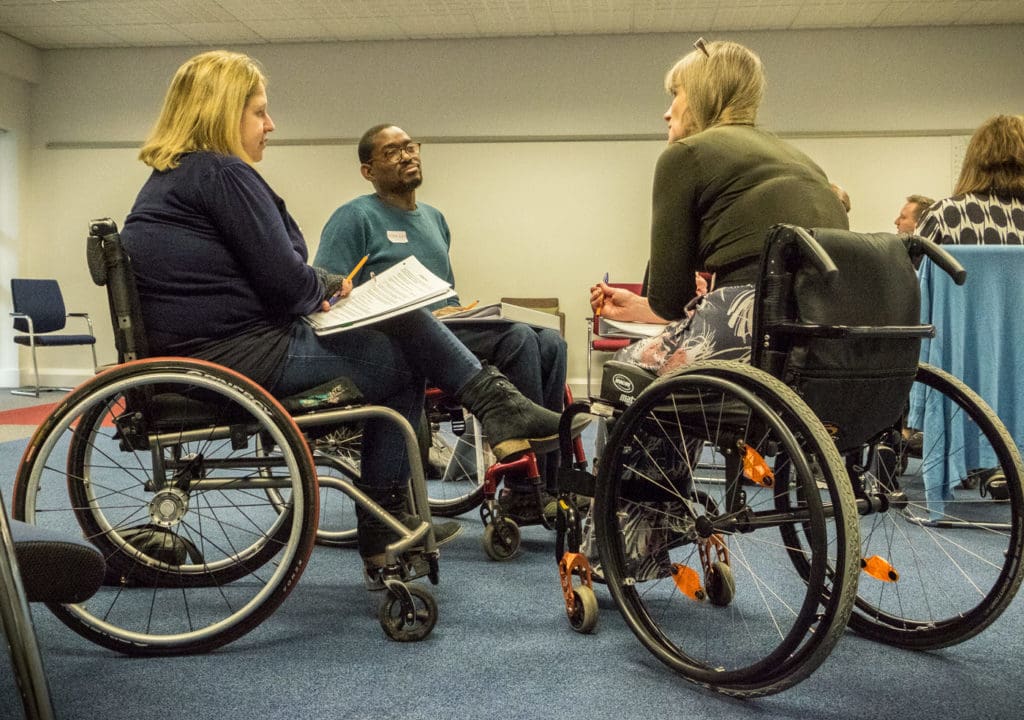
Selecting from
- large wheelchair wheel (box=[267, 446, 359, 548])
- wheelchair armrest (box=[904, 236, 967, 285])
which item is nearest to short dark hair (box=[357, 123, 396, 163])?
large wheelchair wheel (box=[267, 446, 359, 548])

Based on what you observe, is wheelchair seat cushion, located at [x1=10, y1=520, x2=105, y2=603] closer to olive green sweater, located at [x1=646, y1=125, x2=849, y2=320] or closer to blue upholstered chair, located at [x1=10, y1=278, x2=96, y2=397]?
olive green sweater, located at [x1=646, y1=125, x2=849, y2=320]

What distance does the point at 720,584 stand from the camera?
156cm

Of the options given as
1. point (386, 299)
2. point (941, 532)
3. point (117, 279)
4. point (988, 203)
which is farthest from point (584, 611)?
point (988, 203)

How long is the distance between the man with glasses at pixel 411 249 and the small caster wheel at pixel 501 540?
58 mm

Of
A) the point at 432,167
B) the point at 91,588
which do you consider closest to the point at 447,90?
the point at 432,167

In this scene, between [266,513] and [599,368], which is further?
[599,368]

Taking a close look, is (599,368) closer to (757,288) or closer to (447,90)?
(447,90)

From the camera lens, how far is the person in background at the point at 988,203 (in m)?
2.37

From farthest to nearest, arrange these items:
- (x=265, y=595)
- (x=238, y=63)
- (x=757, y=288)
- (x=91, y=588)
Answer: (x=238, y=63) < (x=265, y=595) < (x=757, y=288) < (x=91, y=588)

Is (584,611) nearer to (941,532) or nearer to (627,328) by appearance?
(627,328)

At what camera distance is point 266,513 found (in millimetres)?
2348

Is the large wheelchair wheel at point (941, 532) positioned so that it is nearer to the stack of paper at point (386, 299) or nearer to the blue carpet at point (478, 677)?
the blue carpet at point (478, 677)

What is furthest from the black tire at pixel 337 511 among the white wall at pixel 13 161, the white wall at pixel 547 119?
the white wall at pixel 13 161

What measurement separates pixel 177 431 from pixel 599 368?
509 centimetres
